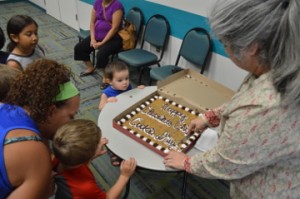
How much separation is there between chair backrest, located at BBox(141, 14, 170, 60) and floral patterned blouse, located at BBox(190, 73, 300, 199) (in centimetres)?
216

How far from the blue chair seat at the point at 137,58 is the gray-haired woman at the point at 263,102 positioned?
202 centimetres

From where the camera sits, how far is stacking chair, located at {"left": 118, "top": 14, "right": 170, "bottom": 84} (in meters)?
2.95

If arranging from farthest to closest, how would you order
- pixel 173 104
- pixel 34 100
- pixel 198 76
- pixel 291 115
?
pixel 198 76, pixel 173 104, pixel 34 100, pixel 291 115

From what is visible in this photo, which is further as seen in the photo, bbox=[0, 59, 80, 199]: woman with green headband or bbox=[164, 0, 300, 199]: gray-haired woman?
bbox=[0, 59, 80, 199]: woman with green headband

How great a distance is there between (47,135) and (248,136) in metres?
0.89

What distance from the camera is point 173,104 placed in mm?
1702

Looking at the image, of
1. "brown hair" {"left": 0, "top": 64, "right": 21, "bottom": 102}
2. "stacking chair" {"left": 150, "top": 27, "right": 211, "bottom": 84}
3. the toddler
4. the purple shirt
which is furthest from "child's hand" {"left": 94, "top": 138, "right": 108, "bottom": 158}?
the purple shirt

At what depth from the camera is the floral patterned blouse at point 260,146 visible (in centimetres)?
80

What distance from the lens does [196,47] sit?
2.73 metres

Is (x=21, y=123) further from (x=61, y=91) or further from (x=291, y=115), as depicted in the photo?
(x=291, y=115)

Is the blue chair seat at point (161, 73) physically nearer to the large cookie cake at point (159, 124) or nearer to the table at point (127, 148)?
the large cookie cake at point (159, 124)

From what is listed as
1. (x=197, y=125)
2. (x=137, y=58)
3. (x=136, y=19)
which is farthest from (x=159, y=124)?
(x=136, y=19)

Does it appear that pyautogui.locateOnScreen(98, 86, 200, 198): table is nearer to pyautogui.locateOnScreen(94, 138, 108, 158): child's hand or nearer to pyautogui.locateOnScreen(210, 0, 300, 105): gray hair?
pyautogui.locateOnScreen(94, 138, 108, 158): child's hand

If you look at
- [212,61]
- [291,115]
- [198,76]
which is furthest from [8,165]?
[212,61]
